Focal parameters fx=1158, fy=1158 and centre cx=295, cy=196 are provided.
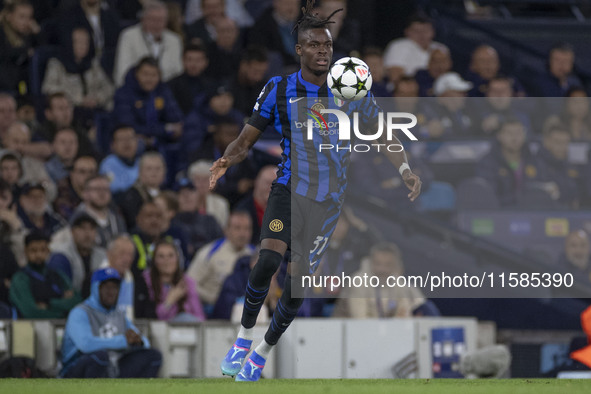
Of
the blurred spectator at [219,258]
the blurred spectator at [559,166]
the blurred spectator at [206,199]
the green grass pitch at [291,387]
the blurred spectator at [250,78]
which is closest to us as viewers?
the green grass pitch at [291,387]

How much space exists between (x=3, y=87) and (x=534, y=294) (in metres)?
6.10

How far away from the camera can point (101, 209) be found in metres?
10.9

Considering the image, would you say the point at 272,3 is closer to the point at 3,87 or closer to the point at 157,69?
the point at 157,69

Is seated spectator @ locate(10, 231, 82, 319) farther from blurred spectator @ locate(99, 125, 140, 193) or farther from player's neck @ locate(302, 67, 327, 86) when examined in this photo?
player's neck @ locate(302, 67, 327, 86)

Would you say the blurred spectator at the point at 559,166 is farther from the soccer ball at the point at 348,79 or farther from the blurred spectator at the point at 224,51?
the blurred spectator at the point at 224,51

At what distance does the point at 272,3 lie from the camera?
13727 millimetres

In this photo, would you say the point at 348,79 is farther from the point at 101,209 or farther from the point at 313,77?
the point at 101,209

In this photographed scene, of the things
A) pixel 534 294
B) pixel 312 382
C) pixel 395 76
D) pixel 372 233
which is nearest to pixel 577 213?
pixel 534 294

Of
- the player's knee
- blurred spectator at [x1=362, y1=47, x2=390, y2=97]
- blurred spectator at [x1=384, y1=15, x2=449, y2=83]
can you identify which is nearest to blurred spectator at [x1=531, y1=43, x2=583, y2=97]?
blurred spectator at [x1=384, y1=15, x2=449, y2=83]

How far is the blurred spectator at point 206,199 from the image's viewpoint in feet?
37.5

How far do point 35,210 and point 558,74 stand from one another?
6.57 metres

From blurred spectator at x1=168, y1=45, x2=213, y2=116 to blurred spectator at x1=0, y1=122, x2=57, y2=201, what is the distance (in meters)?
1.71

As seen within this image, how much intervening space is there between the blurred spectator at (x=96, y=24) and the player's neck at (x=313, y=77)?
18.4 feet

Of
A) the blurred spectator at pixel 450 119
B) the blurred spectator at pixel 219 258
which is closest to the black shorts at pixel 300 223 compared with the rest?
the blurred spectator at pixel 450 119
